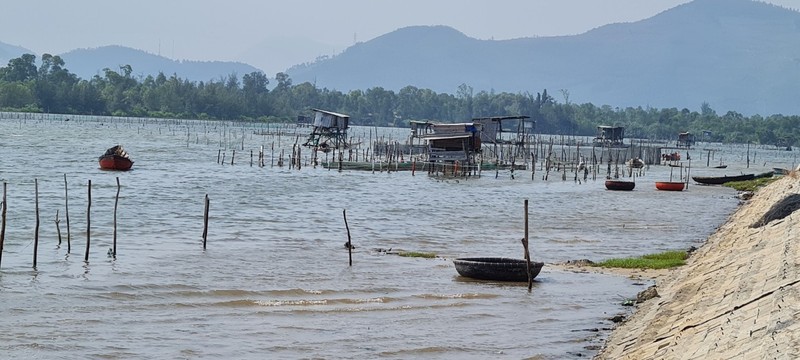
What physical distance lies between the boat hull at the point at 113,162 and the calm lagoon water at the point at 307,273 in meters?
7.59

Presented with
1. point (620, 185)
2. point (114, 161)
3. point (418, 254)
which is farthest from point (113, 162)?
point (418, 254)

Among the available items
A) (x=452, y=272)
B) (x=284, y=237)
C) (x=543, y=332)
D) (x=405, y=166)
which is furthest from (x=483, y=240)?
(x=405, y=166)

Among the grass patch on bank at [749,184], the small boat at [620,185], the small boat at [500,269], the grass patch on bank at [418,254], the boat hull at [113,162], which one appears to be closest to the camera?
the small boat at [500,269]

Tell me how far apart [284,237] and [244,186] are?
2249cm

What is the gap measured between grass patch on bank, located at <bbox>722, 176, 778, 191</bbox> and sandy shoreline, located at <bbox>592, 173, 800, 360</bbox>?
4177 cm

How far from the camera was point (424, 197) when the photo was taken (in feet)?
166

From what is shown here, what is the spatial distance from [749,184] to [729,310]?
5397cm

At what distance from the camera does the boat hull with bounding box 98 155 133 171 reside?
198 ft

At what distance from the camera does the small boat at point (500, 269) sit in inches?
876

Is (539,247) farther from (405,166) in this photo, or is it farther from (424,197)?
(405,166)

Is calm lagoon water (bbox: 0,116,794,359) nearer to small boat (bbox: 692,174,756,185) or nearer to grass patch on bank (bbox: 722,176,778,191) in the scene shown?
grass patch on bank (bbox: 722,176,778,191)

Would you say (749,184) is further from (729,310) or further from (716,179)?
(729,310)

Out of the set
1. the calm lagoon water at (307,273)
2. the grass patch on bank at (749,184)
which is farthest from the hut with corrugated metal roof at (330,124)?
the calm lagoon water at (307,273)

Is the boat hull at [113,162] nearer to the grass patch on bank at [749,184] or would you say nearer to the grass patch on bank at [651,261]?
the grass patch on bank at [749,184]
